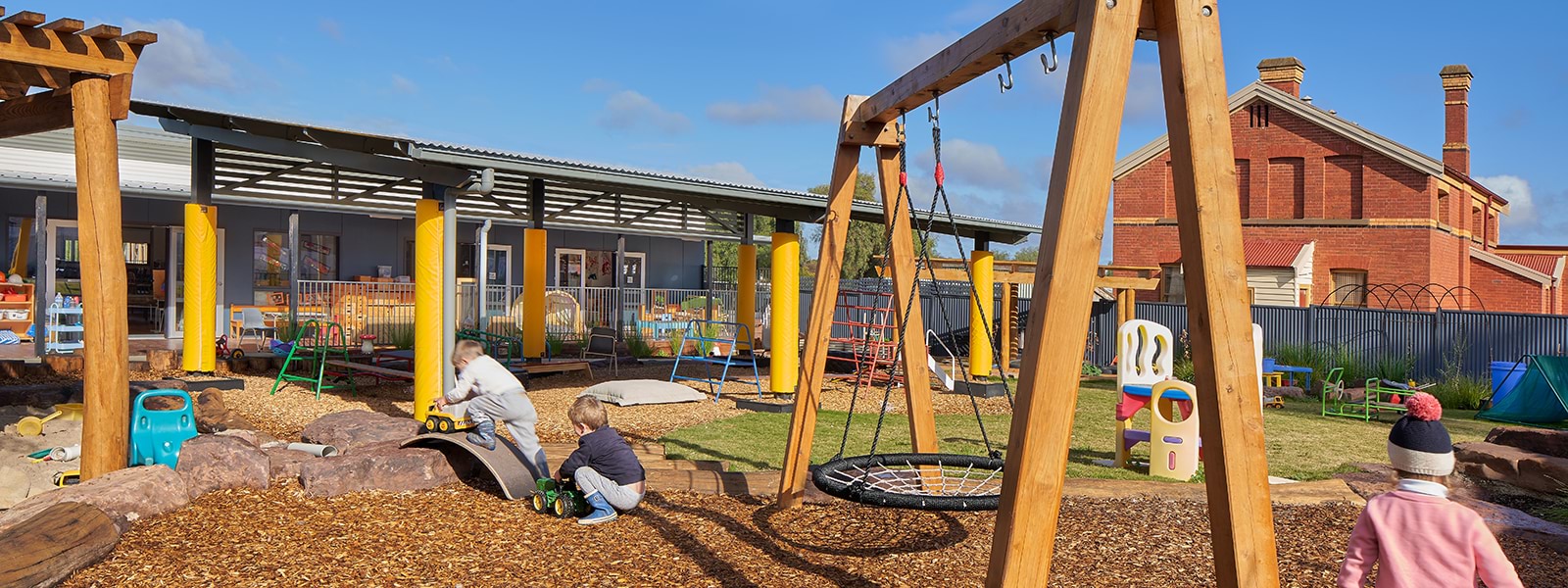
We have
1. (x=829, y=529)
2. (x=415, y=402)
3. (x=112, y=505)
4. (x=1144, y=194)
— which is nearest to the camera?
(x=112, y=505)

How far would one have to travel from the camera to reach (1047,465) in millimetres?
3543

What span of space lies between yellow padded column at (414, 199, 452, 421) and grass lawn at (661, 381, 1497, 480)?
2.46 m

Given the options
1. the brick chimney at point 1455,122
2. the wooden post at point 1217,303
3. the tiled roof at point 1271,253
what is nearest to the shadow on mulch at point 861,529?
the wooden post at point 1217,303

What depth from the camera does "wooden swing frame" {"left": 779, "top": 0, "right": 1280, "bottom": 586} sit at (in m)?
3.43

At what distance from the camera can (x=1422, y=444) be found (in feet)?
10.6

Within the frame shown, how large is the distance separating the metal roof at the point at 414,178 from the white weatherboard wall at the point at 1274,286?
9884mm

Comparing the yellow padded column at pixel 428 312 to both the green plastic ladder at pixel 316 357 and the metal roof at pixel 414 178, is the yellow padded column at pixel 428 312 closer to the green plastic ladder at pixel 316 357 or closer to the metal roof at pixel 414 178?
the metal roof at pixel 414 178

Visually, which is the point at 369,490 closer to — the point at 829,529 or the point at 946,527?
the point at 829,529

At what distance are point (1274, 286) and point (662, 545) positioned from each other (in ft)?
81.5

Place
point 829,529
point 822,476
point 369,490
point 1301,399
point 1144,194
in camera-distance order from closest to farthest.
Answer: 1. point 822,476
2. point 829,529
3. point 369,490
4. point 1301,399
5. point 1144,194

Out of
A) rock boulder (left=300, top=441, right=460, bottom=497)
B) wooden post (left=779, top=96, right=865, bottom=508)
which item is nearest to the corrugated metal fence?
wooden post (left=779, top=96, right=865, bottom=508)

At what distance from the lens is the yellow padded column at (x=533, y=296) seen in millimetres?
15828

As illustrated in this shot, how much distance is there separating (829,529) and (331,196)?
1445cm

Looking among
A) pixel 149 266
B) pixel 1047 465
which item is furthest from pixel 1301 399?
pixel 149 266
